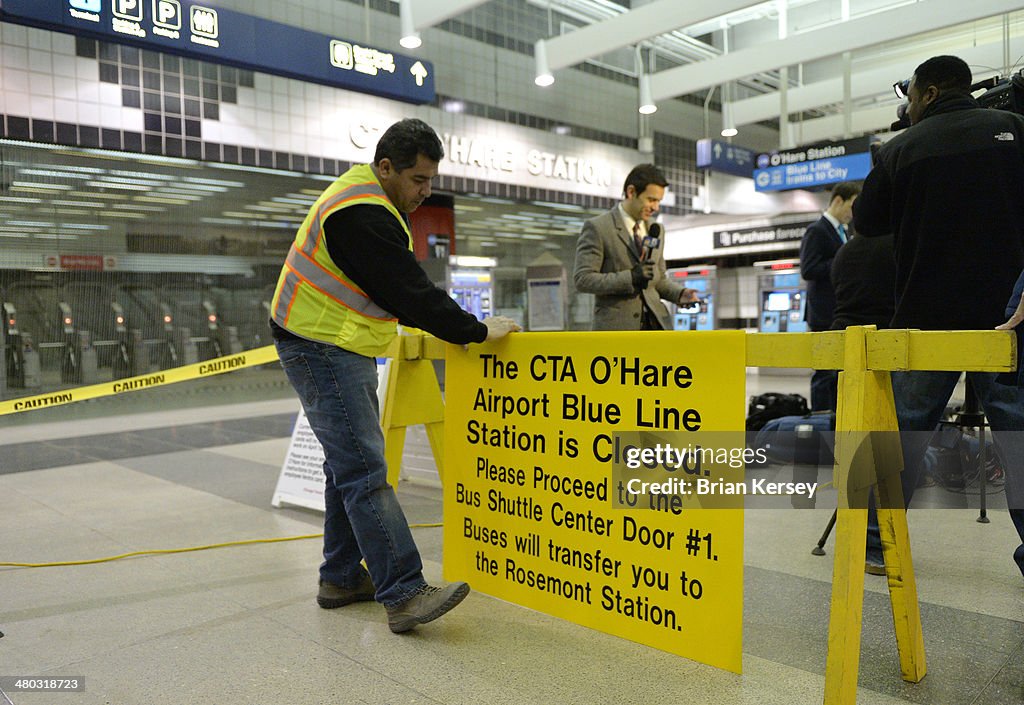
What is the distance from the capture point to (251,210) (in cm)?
968

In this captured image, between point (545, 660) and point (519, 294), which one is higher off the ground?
point (519, 294)

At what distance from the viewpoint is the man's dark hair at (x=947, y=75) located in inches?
95.1

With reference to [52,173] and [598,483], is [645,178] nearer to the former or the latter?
[598,483]

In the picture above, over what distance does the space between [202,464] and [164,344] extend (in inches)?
164

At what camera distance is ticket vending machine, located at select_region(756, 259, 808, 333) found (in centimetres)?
1269

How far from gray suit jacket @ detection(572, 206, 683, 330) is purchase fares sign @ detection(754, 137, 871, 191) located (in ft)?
23.9

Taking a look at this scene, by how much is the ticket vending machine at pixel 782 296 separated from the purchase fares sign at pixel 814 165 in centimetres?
231

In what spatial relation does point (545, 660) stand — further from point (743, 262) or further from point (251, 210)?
point (743, 262)

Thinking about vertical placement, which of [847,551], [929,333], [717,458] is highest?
[929,333]

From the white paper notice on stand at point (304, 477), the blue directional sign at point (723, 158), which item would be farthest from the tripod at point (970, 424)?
the blue directional sign at point (723, 158)

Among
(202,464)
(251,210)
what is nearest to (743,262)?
(251,210)

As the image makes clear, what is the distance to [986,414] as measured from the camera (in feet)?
7.34

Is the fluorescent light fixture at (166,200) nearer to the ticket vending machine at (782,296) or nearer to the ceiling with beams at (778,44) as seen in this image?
the ceiling with beams at (778,44)

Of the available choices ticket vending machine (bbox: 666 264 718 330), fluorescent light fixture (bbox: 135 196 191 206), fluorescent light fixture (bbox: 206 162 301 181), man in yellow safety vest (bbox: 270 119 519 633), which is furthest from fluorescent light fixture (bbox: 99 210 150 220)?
ticket vending machine (bbox: 666 264 718 330)
